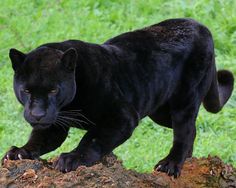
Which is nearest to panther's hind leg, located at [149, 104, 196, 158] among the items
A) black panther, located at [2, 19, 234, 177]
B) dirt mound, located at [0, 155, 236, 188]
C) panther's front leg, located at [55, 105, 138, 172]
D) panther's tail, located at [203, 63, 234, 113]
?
black panther, located at [2, 19, 234, 177]

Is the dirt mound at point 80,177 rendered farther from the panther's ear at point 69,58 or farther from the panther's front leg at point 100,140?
the panther's ear at point 69,58

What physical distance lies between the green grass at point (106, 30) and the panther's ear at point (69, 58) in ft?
10.1

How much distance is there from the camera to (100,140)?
18.7 feet

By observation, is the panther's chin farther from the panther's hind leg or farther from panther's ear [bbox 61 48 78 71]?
the panther's hind leg

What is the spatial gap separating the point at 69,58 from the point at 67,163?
0.75 metres

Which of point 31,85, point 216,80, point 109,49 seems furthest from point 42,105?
point 216,80

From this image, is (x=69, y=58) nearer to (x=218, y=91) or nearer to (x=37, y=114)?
(x=37, y=114)

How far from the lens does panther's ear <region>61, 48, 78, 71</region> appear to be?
18.4 feet

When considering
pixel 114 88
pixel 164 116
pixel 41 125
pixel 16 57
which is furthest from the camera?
pixel 164 116

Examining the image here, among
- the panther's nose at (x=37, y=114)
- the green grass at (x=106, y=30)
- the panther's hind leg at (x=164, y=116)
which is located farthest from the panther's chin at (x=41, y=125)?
the green grass at (x=106, y=30)

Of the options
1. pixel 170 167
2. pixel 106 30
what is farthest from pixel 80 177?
pixel 106 30

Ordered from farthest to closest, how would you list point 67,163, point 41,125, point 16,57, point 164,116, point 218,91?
1. point 218,91
2. point 164,116
3. point 16,57
4. point 41,125
5. point 67,163

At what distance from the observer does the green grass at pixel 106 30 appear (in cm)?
896

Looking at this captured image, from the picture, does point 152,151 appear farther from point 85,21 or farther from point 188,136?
point 85,21
